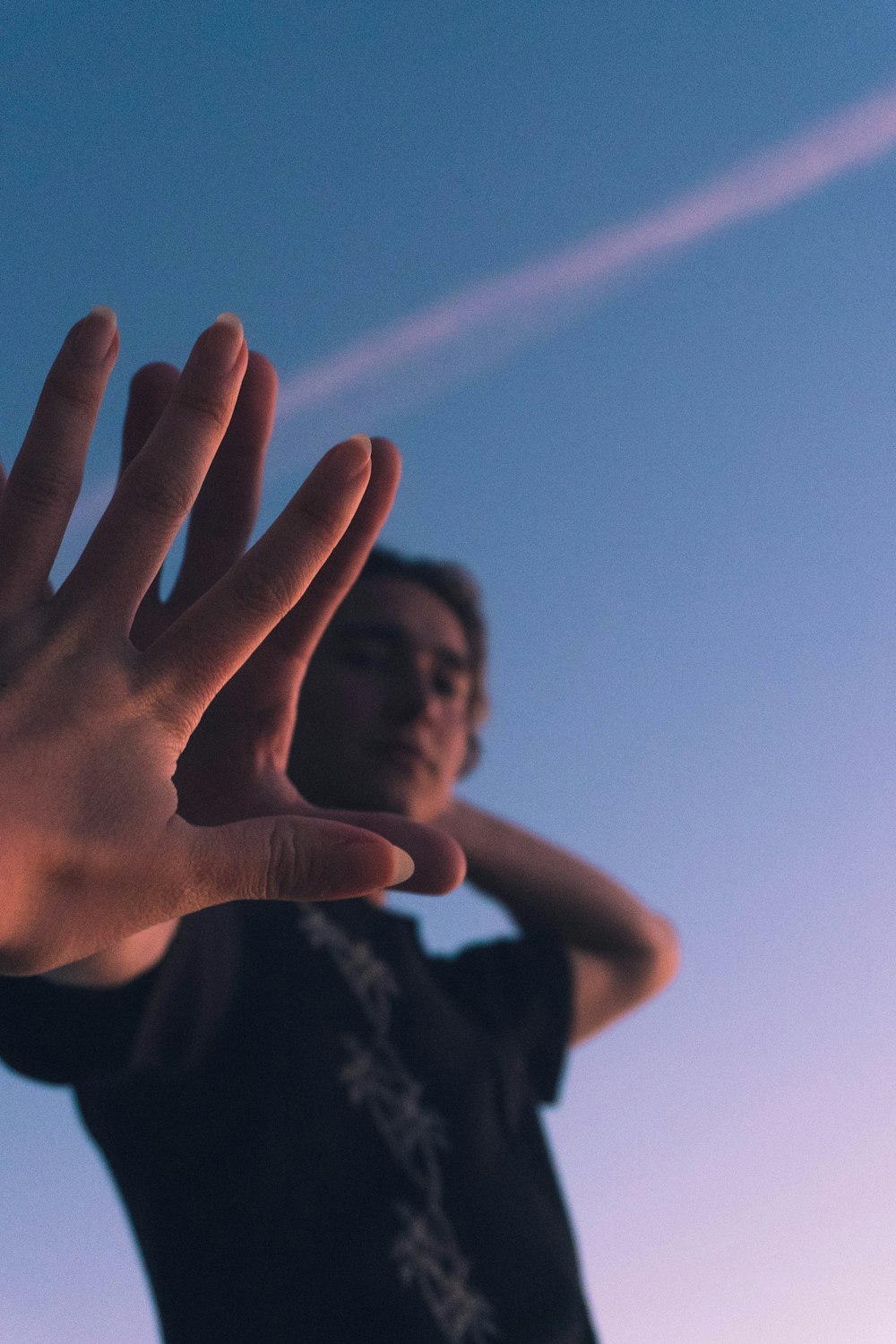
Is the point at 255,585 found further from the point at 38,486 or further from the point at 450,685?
the point at 450,685

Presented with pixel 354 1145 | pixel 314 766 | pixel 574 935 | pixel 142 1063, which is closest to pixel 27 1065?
pixel 142 1063

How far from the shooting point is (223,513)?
1.43 metres

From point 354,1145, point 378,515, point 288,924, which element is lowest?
point 354,1145

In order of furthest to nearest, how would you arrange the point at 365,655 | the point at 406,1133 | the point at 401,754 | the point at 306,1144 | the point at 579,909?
the point at 579,909, the point at 365,655, the point at 401,754, the point at 406,1133, the point at 306,1144

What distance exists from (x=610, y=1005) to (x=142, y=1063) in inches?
88.9

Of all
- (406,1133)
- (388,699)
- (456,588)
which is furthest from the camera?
(456,588)

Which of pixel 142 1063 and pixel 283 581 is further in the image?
pixel 142 1063

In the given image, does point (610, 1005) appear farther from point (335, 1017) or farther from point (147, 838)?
point (147, 838)

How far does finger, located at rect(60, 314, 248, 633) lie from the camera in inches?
40.9

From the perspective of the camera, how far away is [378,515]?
1398 millimetres

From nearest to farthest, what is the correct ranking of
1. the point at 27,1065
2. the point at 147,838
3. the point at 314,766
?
the point at 147,838, the point at 27,1065, the point at 314,766

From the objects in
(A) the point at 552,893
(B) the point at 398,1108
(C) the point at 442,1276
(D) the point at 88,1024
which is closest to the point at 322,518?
(D) the point at 88,1024

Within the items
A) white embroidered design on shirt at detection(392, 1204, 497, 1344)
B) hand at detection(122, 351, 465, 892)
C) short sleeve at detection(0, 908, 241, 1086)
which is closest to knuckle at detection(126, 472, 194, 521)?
hand at detection(122, 351, 465, 892)

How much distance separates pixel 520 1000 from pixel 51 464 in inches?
91.2
